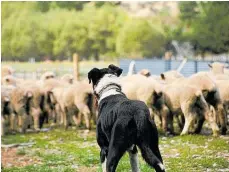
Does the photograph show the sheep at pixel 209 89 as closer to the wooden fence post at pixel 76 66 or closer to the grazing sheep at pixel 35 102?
the wooden fence post at pixel 76 66

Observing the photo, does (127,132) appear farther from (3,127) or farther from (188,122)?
(3,127)

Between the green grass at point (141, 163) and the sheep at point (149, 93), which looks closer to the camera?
the green grass at point (141, 163)

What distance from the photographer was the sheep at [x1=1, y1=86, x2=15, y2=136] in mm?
8523

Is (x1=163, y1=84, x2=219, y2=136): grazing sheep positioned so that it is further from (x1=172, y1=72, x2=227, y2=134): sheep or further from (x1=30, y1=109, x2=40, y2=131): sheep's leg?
(x1=30, y1=109, x2=40, y2=131): sheep's leg

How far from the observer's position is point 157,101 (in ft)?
22.0

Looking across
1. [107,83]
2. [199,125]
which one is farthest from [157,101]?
[107,83]

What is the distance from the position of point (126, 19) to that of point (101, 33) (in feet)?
1.22

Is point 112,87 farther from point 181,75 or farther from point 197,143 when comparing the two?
point 181,75

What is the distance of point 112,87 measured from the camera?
4570 mm

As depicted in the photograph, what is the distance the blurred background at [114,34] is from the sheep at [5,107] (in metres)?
0.43

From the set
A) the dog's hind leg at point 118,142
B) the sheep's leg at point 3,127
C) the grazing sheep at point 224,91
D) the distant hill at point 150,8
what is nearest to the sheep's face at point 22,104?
the sheep's leg at point 3,127

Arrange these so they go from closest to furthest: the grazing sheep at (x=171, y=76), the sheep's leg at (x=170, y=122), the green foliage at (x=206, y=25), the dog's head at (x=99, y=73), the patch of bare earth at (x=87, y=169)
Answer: the dog's head at (x=99, y=73) → the patch of bare earth at (x=87, y=169) → the sheep's leg at (x=170, y=122) → the green foliage at (x=206, y=25) → the grazing sheep at (x=171, y=76)

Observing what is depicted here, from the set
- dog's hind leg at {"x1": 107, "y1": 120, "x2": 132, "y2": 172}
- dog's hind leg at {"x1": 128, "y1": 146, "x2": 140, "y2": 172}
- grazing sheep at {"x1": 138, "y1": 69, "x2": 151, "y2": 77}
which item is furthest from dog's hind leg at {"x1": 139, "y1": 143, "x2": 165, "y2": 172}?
grazing sheep at {"x1": 138, "y1": 69, "x2": 151, "y2": 77}

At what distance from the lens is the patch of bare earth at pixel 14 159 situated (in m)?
6.67
